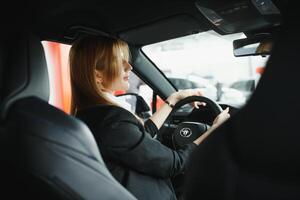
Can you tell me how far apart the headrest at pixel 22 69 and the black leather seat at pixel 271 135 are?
0.69 meters

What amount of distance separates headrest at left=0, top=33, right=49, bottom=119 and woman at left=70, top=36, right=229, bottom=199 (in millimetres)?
328

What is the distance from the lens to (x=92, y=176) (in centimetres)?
122

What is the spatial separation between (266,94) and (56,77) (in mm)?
4103

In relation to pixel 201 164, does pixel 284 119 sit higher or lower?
higher

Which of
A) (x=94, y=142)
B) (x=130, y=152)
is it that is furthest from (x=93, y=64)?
(x=94, y=142)

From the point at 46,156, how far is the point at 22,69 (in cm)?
35

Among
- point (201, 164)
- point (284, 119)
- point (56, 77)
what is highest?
point (284, 119)

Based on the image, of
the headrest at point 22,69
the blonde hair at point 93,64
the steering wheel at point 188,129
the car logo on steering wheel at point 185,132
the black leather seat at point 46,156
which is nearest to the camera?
the black leather seat at point 46,156

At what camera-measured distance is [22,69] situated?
53.5 inches

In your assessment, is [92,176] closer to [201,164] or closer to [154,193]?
[201,164]

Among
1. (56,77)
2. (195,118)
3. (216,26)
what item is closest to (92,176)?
(195,118)

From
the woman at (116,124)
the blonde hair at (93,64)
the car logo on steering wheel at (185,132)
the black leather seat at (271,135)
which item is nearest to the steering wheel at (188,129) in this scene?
the car logo on steering wheel at (185,132)

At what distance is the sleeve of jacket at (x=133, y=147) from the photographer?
1.62 metres

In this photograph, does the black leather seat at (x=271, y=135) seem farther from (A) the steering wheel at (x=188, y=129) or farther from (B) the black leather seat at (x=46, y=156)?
(A) the steering wheel at (x=188, y=129)
